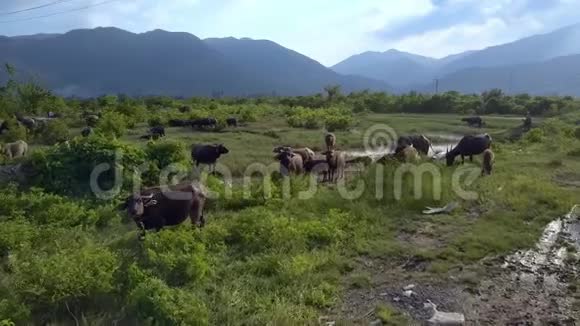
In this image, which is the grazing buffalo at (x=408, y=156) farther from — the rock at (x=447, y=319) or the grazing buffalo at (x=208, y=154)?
the rock at (x=447, y=319)

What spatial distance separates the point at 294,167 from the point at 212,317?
8.36m

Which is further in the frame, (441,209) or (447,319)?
(441,209)

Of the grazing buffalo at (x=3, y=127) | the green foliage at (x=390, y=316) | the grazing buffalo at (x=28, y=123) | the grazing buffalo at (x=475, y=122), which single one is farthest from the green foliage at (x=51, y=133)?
the grazing buffalo at (x=475, y=122)

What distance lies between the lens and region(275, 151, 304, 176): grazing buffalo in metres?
14.1

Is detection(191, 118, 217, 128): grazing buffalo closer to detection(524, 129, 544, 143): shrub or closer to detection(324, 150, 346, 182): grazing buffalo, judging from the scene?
detection(324, 150, 346, 182): grazing buffalo

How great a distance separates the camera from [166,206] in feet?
29.8

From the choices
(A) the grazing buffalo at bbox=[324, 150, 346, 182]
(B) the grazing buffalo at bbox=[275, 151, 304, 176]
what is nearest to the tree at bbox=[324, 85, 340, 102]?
(A) the grazing buffalo at bbox=[324, 150, 346, 182]

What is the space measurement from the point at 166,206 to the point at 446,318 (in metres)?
4.91

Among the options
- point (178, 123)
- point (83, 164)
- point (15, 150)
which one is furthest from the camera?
point (178, 123)

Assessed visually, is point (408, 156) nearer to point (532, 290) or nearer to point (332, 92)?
point (532, 290)

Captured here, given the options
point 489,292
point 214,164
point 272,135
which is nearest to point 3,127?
point 272,135

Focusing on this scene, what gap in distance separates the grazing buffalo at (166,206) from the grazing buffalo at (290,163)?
15.1ft

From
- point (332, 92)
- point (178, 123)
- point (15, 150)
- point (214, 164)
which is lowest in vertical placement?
point (214, 164)

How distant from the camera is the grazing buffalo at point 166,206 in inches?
344
